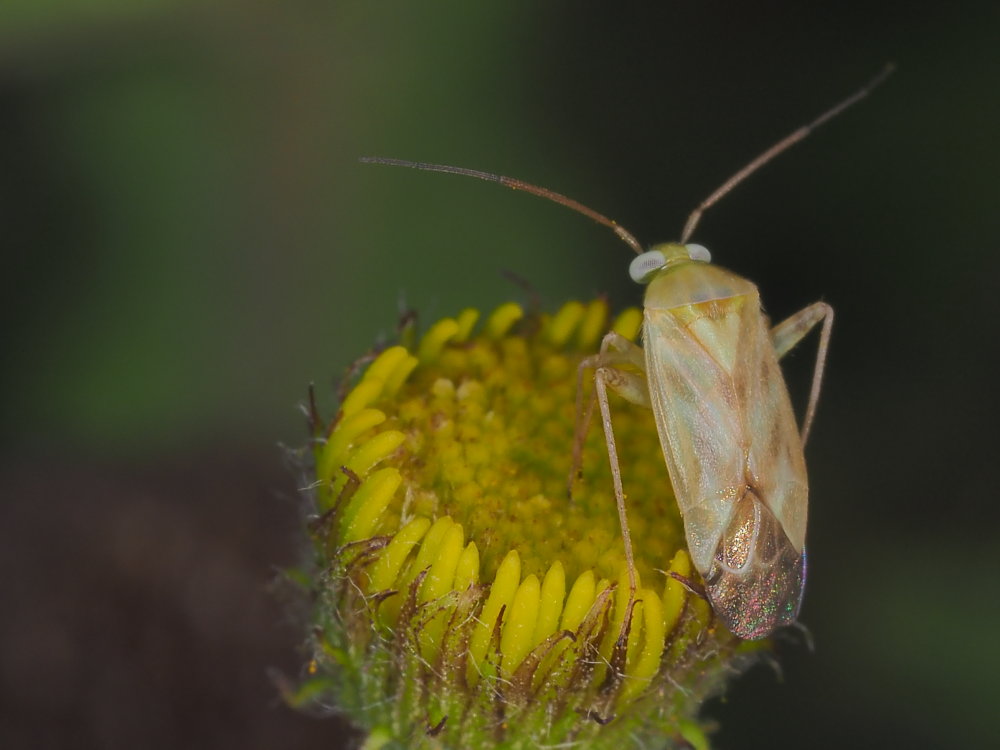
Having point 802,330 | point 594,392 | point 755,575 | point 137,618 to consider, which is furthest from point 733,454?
point 137,618

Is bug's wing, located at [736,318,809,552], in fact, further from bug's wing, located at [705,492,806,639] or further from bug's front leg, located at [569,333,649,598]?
bug's front leg, located at [569,333,649,598]

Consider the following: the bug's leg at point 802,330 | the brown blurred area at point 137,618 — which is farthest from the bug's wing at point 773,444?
Result: the brown blurred area at point 137,618

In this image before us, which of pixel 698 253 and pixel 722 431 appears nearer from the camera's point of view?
pixel 722 431

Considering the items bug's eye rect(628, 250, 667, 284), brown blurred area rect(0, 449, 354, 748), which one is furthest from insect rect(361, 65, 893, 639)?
brown blurred area rect(0, 449, 354, 748)

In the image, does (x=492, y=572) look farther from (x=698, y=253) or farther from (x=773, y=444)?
(x=698, y=253)

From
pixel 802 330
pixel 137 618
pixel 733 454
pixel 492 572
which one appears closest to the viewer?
pixel 492 572

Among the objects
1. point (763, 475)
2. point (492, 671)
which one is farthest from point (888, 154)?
point (492, 671)

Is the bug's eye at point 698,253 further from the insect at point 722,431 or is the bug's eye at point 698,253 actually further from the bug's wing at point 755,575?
the bug's wing at point 755,575
